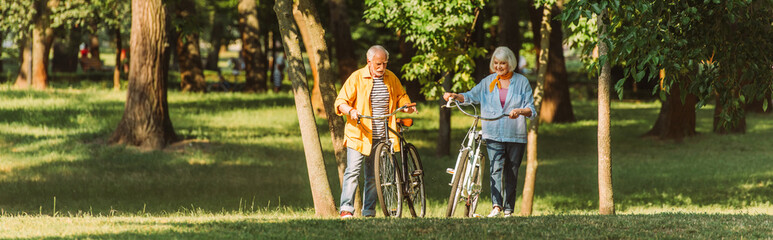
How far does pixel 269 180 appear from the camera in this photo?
17.4 meters

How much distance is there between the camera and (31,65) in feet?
104

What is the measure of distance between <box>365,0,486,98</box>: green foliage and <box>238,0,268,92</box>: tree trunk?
1758 cm

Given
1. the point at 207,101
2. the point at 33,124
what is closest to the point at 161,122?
the point at 33,124

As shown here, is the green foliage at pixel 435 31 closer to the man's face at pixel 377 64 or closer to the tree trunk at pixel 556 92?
the man's face at pixel 377 64

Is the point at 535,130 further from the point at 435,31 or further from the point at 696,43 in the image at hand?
the point at 696,43

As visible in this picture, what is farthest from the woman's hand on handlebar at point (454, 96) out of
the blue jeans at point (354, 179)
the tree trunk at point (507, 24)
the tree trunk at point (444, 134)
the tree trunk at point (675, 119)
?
the tree trunk at point (675, 119)

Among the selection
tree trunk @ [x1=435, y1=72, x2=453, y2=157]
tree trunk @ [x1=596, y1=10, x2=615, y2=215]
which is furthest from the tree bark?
tree trunk @ [x1=596, y1=10, x2=615, y2=215]

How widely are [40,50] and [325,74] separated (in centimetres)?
2373

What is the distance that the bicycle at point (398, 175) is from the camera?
8.12m

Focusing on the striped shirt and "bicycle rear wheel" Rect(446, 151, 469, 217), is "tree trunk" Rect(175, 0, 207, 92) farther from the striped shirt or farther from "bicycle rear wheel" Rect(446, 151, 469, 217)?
"bicycle rear wheel" Rect(446, 151, 469, 217)

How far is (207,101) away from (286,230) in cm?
2321

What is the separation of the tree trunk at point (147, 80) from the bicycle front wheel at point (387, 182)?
1169 centimetres

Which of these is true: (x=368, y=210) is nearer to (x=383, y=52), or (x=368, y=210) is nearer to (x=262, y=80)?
(x=383, y=52)

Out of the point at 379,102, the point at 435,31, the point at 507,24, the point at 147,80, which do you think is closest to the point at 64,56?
the point at 147,80
